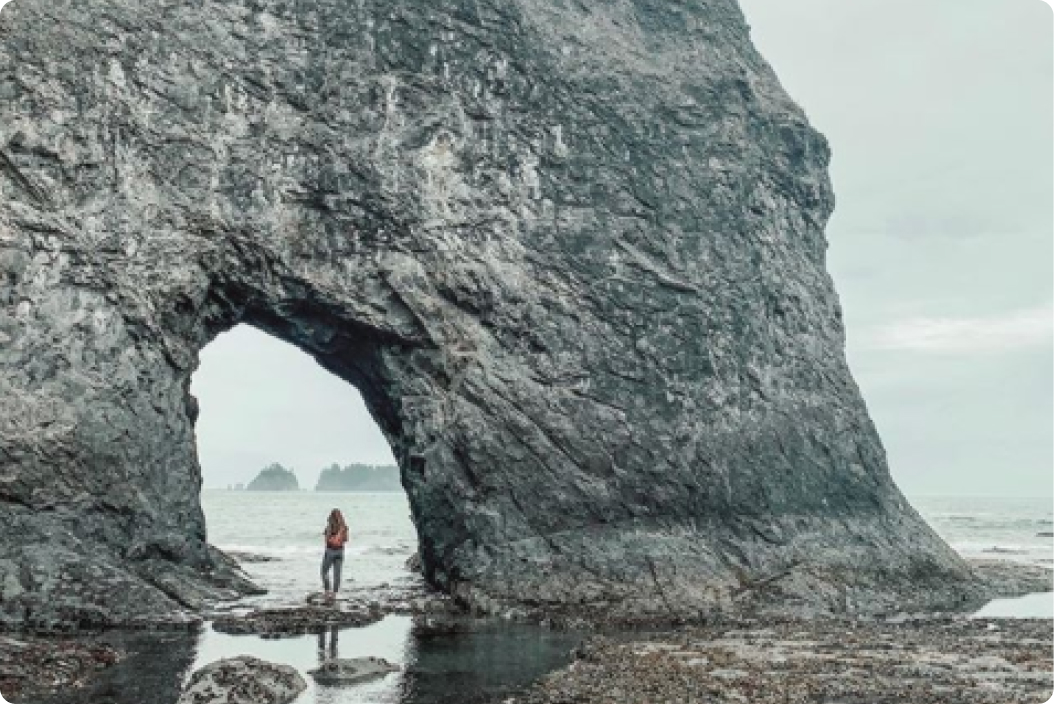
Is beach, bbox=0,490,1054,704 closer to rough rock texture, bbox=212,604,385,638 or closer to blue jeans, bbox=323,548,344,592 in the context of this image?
rough rock texture, bbox=212,604,385,638

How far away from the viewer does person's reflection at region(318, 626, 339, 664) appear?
23.3m

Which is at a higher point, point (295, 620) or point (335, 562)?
point (335, 562)

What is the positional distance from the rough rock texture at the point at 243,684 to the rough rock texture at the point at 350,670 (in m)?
0.76

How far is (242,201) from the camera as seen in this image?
3600cm

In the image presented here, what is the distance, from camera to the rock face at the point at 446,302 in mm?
31969

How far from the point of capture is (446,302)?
38.0 m

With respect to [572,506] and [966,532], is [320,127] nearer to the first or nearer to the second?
[572,506]

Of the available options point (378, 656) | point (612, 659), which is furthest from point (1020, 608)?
point (378, 656)

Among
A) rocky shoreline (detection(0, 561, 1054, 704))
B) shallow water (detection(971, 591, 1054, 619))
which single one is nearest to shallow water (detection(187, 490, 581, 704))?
rocky shoreline (detection(0, 561, 1054, 704))

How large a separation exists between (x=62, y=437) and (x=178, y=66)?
14.8 meters

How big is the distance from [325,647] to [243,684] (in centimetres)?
618

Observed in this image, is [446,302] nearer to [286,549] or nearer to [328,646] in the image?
[328,646]

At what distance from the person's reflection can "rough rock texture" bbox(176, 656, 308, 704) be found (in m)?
2.70

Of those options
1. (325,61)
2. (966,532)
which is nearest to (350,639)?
(325,61)
